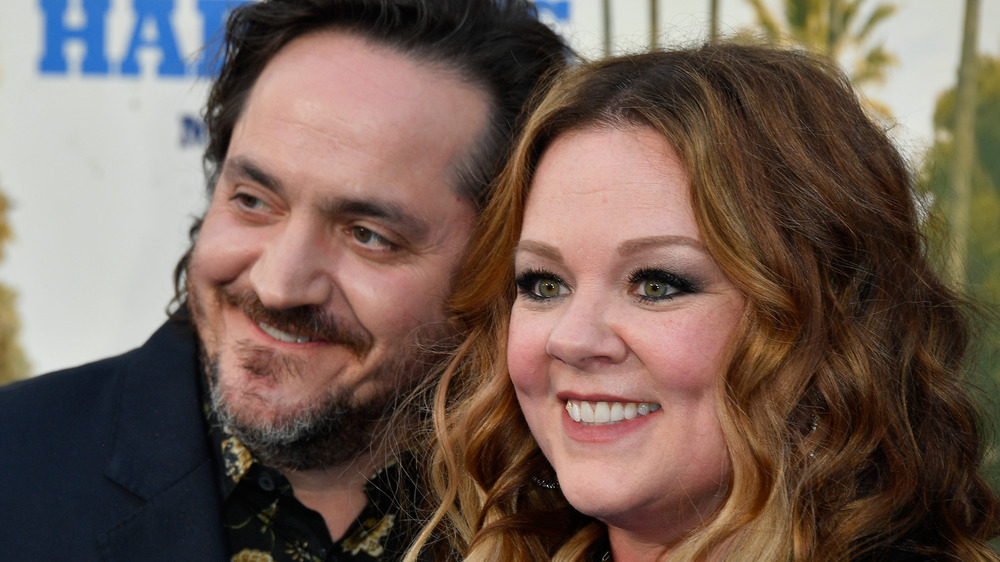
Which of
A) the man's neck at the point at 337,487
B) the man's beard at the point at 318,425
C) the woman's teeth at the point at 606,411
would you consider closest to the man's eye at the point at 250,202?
the man's beard at the point at 318,425

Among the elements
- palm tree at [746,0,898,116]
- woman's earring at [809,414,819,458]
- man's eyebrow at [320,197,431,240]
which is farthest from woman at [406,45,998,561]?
palm tree at [746,0,898,116]

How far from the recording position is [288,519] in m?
2.35

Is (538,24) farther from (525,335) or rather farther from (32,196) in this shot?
(32,196)

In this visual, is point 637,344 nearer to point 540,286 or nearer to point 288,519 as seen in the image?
point 540,286

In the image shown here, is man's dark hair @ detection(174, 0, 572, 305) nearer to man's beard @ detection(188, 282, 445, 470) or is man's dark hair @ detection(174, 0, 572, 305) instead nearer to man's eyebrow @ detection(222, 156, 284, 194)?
man's eyebrow @ detection(222, 156, 284, 194)

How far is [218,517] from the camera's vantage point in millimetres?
2203

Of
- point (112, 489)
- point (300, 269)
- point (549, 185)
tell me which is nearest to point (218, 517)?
point (112, 489)

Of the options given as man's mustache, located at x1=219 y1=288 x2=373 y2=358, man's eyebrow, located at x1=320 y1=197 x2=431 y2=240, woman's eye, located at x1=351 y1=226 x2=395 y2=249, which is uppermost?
man's eyebrow, located at x1=320 y1=197 x2=431 y2=240

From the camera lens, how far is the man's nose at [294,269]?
2277mm

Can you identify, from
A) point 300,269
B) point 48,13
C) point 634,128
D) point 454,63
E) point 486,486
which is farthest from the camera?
point 48,13

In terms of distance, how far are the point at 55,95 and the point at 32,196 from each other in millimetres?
354

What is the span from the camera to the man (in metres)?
2.27

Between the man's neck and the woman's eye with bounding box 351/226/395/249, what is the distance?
0.50 meters

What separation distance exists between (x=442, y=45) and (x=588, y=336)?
116 cm
